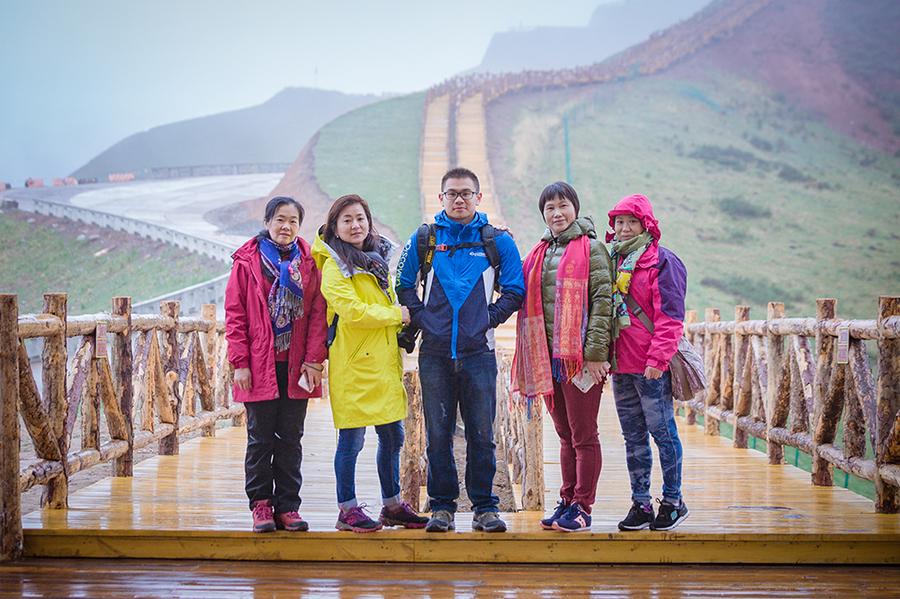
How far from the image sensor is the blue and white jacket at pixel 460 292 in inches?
165

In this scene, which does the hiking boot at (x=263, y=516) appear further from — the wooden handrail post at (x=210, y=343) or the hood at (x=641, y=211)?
the wooden handrail post at (x=210, y=343)

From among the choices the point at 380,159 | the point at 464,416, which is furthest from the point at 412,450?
the point at 380,159

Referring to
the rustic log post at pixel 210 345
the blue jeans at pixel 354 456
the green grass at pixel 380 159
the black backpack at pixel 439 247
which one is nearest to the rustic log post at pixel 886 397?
the black backpack at pixel 439 247

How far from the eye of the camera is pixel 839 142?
152 ft

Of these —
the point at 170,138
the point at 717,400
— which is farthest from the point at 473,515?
the point at 170,138

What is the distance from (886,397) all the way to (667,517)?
156 cm

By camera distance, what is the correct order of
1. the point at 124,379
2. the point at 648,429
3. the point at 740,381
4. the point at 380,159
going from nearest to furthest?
the point at 648,429 < the point at 124,379 < the point at 740,381 < the point at 380,159

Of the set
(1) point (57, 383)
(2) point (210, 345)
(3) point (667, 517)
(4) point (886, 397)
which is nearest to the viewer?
(3) point (667, 517)

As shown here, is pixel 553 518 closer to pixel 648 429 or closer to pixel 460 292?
pixel 648 429

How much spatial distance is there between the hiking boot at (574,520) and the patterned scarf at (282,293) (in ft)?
4.97

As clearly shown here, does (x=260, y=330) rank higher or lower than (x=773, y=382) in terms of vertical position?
higher

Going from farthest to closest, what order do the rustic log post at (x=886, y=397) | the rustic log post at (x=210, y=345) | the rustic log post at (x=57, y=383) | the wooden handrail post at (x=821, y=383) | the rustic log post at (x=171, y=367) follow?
the rustic log post at (x=210, y=345) → the rustic log post at (x=171, y=367) → the wooden handrail post at (x=821, y=383) → the rustic log post at (x=57, y=383) → the rustic log post at (x=886, y=397)

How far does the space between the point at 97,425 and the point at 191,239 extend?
2639cm

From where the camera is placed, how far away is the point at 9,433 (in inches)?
169
